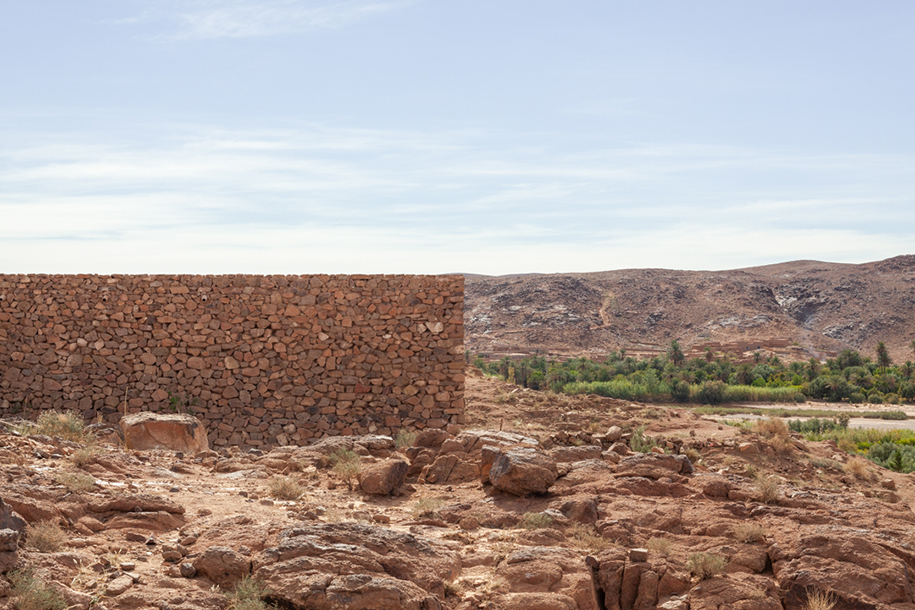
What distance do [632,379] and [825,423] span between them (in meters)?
12.6

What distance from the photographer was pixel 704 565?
20.2 ft

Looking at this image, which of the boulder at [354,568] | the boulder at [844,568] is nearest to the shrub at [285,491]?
the boulder at [354,568]

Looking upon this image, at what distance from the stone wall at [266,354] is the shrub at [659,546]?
754 centimetres

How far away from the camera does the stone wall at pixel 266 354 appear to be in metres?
13.9

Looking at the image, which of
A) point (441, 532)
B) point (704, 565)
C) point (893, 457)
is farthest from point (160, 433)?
point (893, 457)

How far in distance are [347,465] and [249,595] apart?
10.6ft

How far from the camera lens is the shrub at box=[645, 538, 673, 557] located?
6.47 m

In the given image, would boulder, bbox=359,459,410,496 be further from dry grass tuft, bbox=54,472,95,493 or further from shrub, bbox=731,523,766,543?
shrub, bbox=731,523,766,543

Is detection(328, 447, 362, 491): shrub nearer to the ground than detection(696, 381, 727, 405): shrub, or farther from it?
farther from it

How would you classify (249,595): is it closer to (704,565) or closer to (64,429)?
(704,565)

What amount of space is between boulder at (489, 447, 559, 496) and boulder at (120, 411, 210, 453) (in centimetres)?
448

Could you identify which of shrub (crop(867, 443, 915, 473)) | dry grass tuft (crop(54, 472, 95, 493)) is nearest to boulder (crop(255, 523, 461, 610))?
dry grass tuft (crop(54, 472, 95, 493))

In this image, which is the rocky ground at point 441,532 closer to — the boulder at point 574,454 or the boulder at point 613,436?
the boulder at point 574,454

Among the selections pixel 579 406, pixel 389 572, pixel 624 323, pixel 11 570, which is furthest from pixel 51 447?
pixel 624 323
